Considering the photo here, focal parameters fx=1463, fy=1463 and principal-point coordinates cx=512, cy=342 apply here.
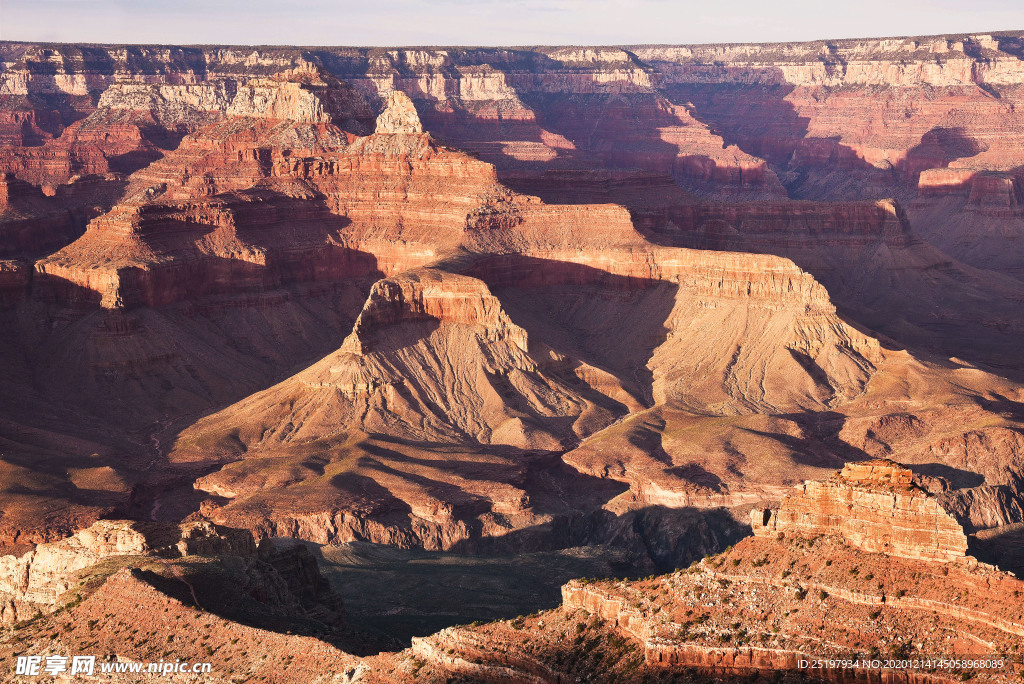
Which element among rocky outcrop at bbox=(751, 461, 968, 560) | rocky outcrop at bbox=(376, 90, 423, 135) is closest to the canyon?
rocky outcrop at bbox=(751, 461, 968, 560)

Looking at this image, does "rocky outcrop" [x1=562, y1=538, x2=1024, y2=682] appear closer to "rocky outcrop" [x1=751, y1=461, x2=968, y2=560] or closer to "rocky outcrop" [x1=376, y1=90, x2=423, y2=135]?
"rocky outcrop" [x1=751, y1=461, x2=968, y2=560]

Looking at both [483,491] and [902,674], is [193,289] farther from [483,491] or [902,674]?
[902,674]

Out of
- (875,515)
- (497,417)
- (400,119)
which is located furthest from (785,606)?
(400,119)

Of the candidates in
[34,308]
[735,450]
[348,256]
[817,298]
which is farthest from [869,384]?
[34,308]

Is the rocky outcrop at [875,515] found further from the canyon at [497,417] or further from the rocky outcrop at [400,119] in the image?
the rocky outcrop at [400,119]

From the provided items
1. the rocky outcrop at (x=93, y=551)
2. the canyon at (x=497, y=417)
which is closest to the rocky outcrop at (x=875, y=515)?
the canyon at (x=497, y=417)

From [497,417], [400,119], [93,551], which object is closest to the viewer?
[93,551]

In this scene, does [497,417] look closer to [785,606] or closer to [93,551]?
[93,551]
